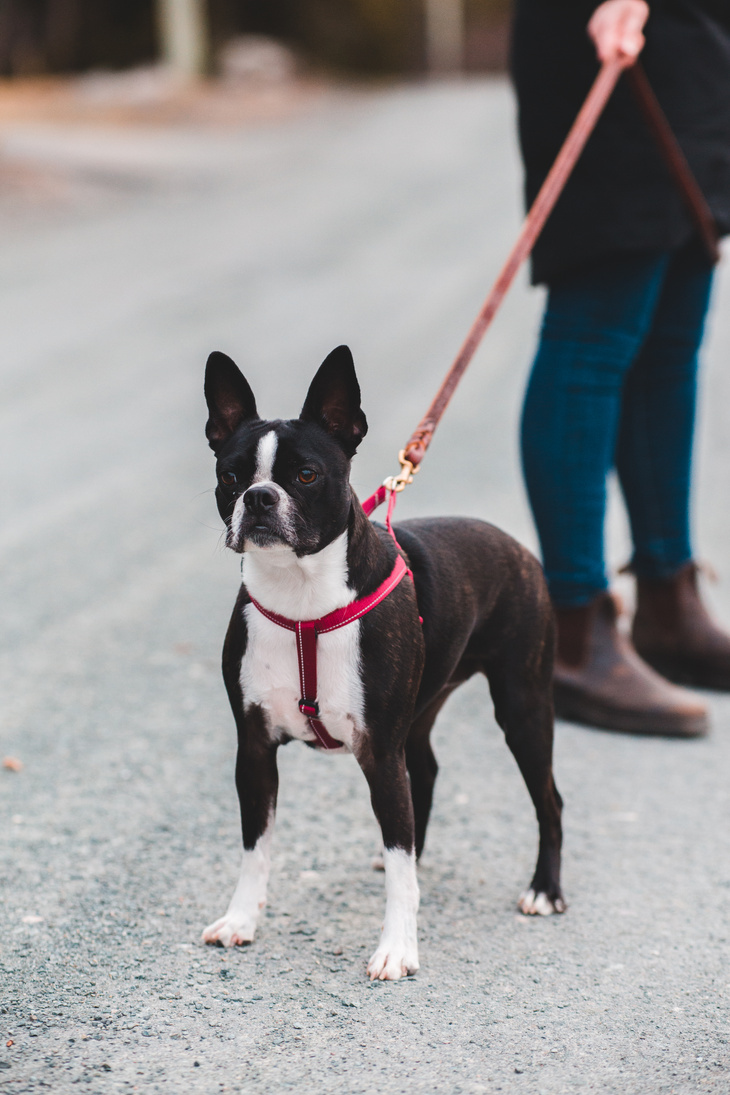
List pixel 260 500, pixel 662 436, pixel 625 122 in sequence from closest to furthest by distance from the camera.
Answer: pixel 260 500
pixel 625 122
pixel 662 436

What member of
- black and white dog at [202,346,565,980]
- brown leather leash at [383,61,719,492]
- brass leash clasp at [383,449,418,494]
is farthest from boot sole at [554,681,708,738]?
brass leash clasp at [383,449,418,494]

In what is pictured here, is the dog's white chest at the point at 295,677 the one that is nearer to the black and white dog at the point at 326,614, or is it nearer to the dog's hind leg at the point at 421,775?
the black and white dog at the point at 326,614

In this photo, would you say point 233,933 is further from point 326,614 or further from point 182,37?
point 182,37

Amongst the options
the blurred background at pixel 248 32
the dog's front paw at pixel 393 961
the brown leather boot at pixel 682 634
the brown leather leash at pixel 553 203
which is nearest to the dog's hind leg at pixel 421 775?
the dog's front paw at pixel 393 961

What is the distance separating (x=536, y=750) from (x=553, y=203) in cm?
157

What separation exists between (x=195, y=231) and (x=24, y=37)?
2106 centimetres

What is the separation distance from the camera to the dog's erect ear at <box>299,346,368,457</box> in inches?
93.1

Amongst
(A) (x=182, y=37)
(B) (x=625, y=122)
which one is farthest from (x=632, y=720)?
(A) (x=182, y=37)

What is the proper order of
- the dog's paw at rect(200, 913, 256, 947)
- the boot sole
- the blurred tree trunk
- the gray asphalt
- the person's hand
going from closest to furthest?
the gray asphalt < the dog's paw at rect(200, 913, 256, 947) < the person's hand < the boot sole < the blurred tree trunk

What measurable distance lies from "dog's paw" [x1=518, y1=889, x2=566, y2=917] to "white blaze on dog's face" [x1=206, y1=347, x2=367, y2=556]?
1.01 meters

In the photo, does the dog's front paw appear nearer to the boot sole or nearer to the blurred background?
the boot sole

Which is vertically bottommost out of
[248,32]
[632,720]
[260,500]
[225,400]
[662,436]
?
[248,32]

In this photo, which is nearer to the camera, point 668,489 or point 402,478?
point 402,478

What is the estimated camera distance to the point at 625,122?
147 inches
